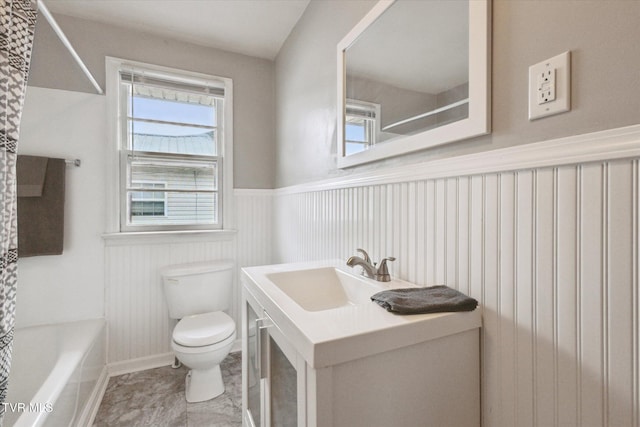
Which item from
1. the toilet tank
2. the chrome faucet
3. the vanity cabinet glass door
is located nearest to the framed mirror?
the chrome faucet

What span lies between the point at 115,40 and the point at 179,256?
62.4 inches

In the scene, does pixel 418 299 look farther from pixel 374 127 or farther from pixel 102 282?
pixel 102 282

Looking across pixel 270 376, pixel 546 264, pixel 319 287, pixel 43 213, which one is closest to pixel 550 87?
pixel 546 264

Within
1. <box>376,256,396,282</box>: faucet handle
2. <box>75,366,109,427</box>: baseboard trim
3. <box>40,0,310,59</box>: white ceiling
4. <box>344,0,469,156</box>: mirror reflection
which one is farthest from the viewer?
<box>40,0,310,59</box>: white ceiling

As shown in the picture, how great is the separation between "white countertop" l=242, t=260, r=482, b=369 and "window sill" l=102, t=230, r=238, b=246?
1.54 m

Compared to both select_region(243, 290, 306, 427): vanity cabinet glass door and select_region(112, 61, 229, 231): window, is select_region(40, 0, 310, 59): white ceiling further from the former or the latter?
select_region(243, 290, 306, 427): vanity cabinet glass door

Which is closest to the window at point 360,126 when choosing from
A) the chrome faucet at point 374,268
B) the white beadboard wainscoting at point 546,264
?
the white beadboard wainscoting at point 546,264

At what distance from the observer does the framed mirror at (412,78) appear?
823 millimetres

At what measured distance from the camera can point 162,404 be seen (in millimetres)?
1698

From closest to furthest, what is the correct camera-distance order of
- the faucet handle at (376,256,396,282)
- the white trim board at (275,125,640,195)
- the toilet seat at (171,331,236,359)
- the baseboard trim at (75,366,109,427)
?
the white trim board at (275,125,640,195) < the faucet handle at (376,256,396,282) < the baseboard trim at (75,366,109,427) < the toilet seat at (171,331,236,359)

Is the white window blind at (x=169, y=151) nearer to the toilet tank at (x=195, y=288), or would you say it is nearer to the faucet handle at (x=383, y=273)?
the toilet tank at (x=195, y=288)

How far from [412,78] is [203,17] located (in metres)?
1.64

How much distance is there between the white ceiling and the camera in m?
1.84

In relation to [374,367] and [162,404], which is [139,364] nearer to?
[162,404]
